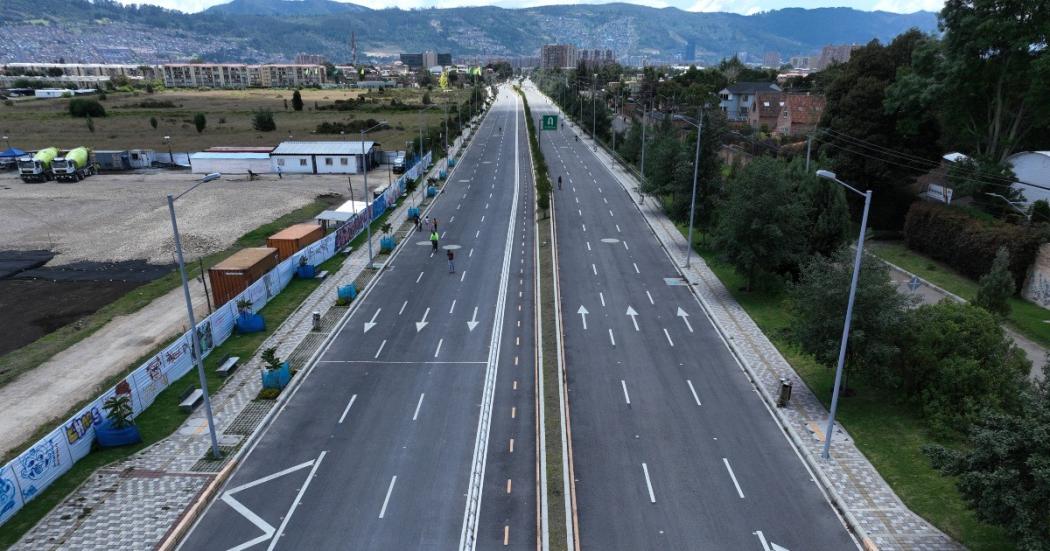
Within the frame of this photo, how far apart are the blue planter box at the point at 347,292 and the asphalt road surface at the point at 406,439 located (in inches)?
37.2

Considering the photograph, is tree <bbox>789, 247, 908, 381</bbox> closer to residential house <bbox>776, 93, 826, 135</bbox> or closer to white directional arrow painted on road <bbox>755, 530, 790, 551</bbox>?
white directional arrow painted on road <bbox>755, 530, 790, 551</bbox>

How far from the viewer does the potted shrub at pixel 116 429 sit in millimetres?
21594

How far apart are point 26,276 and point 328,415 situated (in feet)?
104

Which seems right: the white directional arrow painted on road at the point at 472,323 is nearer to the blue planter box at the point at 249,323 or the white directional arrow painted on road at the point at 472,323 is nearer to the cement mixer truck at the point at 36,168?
the blue planter box at the point at 249,323

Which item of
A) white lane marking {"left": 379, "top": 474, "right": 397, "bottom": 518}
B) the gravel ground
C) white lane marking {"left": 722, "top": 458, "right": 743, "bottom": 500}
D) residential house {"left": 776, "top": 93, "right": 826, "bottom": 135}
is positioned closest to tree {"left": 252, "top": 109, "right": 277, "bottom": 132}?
the gravel ground

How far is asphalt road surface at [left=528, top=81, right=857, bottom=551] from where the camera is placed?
17688 mm

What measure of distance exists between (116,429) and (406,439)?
10.5 metres

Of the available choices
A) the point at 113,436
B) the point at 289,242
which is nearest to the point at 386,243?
the point at 289,242

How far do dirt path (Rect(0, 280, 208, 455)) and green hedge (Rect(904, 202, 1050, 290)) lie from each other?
156 feet

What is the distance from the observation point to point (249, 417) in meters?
23.7

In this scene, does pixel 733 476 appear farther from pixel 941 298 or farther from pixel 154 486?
pixel 941 298

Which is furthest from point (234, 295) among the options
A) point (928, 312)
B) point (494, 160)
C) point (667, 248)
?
point (494, 160)

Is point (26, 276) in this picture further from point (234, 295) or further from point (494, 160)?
point (494, 160)

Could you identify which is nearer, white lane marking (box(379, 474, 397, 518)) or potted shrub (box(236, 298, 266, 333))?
white lane marking (box(379, 474, 397, 518))
